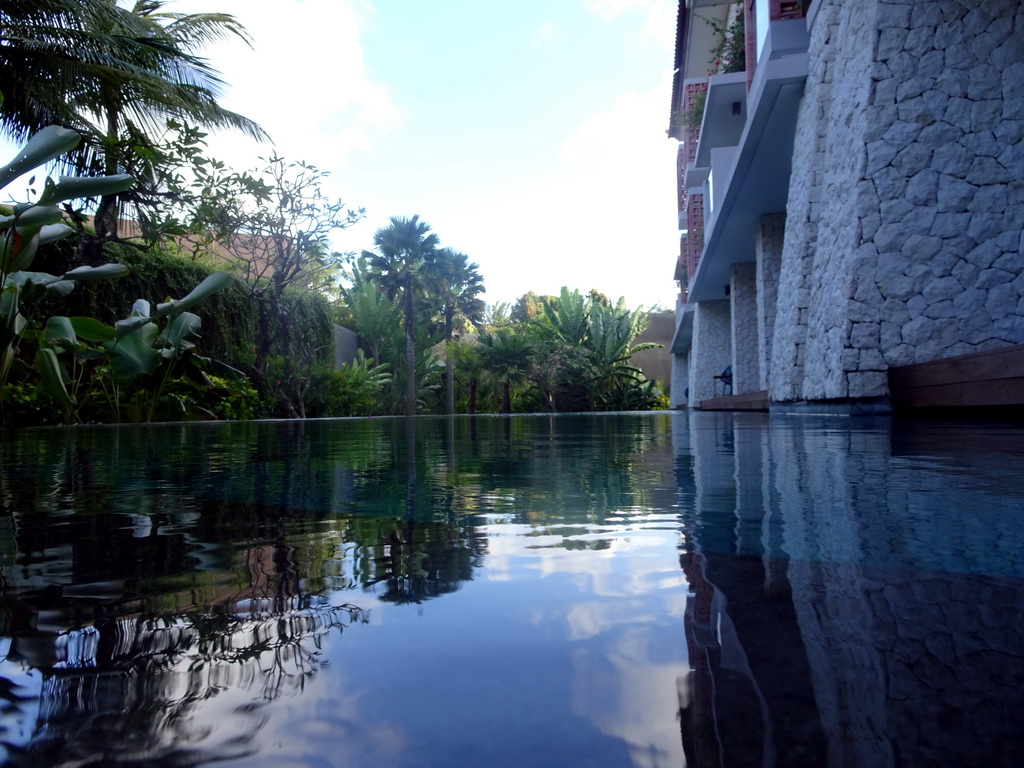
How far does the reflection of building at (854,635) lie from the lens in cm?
25

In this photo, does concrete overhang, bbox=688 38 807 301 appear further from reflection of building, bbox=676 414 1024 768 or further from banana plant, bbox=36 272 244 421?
reflection of building, bbox=676 414 1024 768

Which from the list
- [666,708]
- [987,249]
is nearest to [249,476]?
[666,708]

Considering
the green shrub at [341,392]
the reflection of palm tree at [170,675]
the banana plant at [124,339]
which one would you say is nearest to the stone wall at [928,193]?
the banana plant at [124,339]

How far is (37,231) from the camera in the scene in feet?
7.72

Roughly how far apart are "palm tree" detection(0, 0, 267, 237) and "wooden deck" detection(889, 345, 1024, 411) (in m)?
7.53

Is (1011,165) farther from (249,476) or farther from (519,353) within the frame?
(519,353)

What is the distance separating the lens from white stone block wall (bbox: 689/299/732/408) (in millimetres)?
15539

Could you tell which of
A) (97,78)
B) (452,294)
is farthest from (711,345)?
(452,294)

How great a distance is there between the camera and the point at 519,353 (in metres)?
24.5

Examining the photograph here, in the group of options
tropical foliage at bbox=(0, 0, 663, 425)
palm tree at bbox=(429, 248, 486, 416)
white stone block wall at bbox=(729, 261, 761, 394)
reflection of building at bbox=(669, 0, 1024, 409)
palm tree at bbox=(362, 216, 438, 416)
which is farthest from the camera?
palm tree at bbox=(362, 216, 438, 416)

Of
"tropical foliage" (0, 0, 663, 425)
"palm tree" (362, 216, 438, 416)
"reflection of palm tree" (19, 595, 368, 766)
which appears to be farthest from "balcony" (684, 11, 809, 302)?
"palm tree" (362, 216, 438, 416)

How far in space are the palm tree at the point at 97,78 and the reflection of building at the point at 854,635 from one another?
8.14 m

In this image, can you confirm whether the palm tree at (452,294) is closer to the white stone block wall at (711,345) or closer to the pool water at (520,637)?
the white stone block wall at (711,345)

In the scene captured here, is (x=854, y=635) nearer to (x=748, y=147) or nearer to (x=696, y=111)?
(x=748, y=147)
